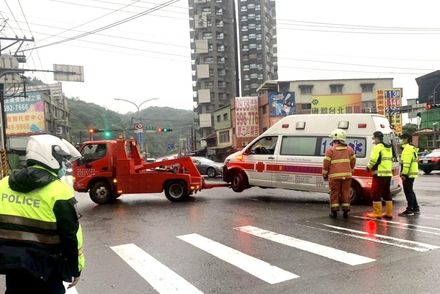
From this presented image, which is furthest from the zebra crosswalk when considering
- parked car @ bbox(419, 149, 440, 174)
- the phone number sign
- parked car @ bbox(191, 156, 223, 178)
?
the phone number sign

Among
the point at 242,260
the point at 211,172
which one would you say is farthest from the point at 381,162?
the point at 211,172

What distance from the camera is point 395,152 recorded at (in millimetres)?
12625

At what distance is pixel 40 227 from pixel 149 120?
311 ft

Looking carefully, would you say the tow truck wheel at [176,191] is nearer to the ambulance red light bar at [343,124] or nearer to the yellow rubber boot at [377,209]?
the ambulance red light bar at [343,124]

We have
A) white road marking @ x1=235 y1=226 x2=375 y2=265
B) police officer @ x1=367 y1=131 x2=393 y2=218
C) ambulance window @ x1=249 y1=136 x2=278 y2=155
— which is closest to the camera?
white road marking @ x1=235 y1=226 x2=375 y2=265

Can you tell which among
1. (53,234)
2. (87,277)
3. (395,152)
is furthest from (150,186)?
(53,234)

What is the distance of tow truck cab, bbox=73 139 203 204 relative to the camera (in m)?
14.0

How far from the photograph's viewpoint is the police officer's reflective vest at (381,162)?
9.68 m

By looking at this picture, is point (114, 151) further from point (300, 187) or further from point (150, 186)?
point (300, 187)

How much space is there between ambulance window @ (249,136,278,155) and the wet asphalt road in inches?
63.5

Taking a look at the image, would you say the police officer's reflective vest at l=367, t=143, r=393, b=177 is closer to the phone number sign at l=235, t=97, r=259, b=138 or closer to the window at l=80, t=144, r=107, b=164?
the window at l=80, t=144, r=107, b=164

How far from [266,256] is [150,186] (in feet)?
25.7

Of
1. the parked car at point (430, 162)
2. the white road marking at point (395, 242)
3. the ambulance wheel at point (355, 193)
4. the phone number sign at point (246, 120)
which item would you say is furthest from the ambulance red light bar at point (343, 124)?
the phone number sign at point (246, 120)

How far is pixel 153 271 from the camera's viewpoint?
6137 mm
